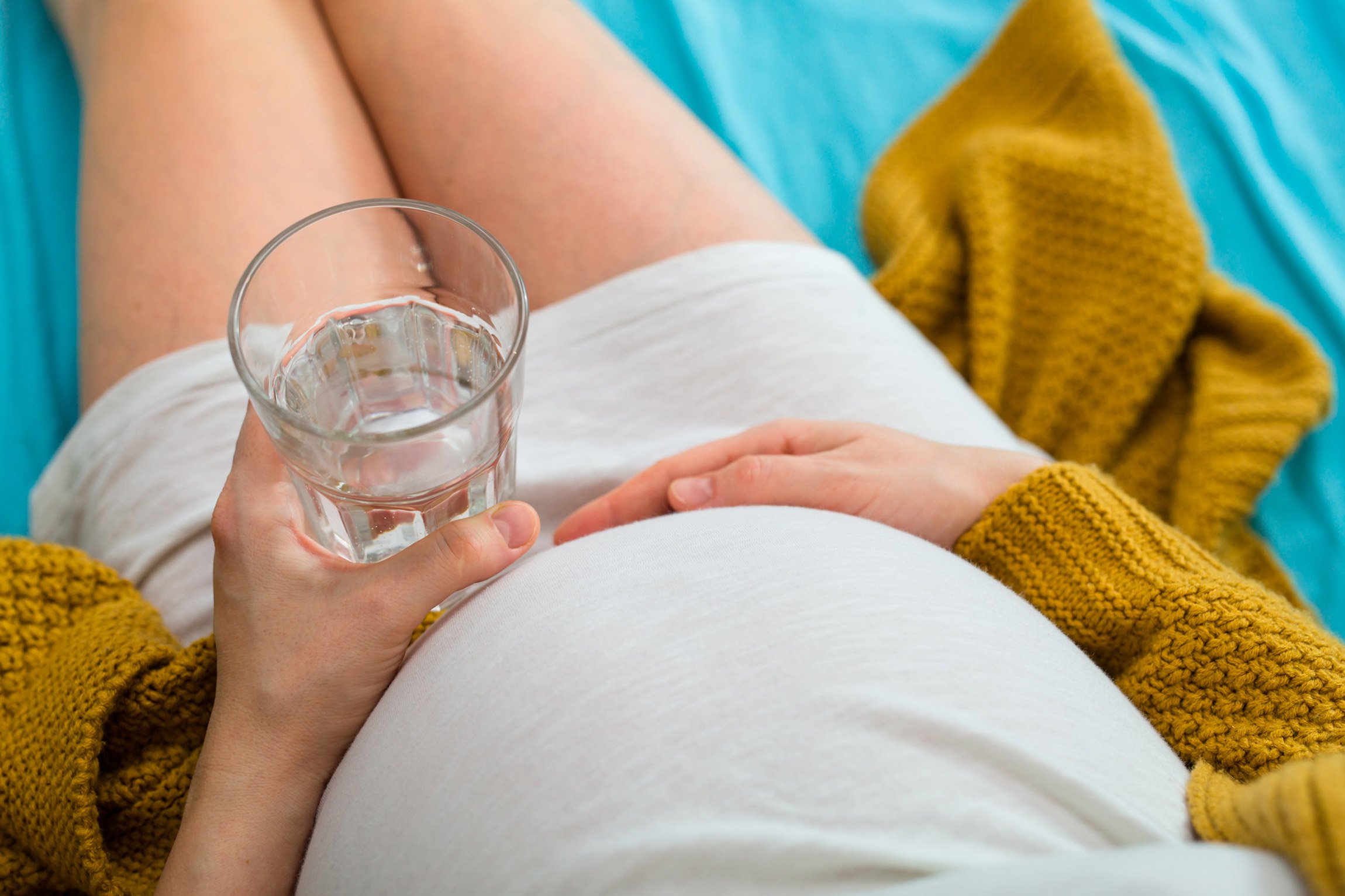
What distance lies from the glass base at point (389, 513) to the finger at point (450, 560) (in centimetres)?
4

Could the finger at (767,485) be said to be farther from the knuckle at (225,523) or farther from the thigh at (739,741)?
the knuckle at (225,523)

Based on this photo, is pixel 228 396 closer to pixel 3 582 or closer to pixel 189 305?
pixel 189 305

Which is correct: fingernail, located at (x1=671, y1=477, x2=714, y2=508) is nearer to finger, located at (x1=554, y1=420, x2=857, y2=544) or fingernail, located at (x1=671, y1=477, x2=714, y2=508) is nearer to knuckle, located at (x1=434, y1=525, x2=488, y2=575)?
finger, located at (x1=554, y1=420, x2=857, y2=544)

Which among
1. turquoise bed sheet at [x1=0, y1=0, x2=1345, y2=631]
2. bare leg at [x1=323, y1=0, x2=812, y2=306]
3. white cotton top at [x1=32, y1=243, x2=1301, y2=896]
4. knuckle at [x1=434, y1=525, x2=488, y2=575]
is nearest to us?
white cotton top at [x1=32, y1=243, x2=1301, y2=896]

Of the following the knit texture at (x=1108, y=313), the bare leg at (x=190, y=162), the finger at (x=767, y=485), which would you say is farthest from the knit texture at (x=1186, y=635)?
the bare leg at (x=190, y=162)

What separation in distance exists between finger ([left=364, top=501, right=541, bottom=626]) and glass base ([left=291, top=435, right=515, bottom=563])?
0.12 ft

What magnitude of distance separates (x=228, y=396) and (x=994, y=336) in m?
0.69

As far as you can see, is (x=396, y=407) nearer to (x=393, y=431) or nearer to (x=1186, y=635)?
(x=393, y=431)

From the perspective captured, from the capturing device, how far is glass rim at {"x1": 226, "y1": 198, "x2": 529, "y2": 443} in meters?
0.44

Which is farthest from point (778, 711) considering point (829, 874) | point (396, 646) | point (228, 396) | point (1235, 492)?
point (1235, 492)

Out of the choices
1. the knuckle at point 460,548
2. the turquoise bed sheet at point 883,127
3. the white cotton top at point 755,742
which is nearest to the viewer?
the white cotton top at point 755,742

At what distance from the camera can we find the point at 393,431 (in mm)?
507

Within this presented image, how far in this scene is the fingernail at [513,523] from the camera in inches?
21.6

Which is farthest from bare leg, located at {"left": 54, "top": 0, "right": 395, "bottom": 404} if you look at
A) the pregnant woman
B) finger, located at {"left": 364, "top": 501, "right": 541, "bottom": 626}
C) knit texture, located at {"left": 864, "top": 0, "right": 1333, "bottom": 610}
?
knit texture, located at {"left": 864, "top": 0, "right": 1333, "bottom": 610}
